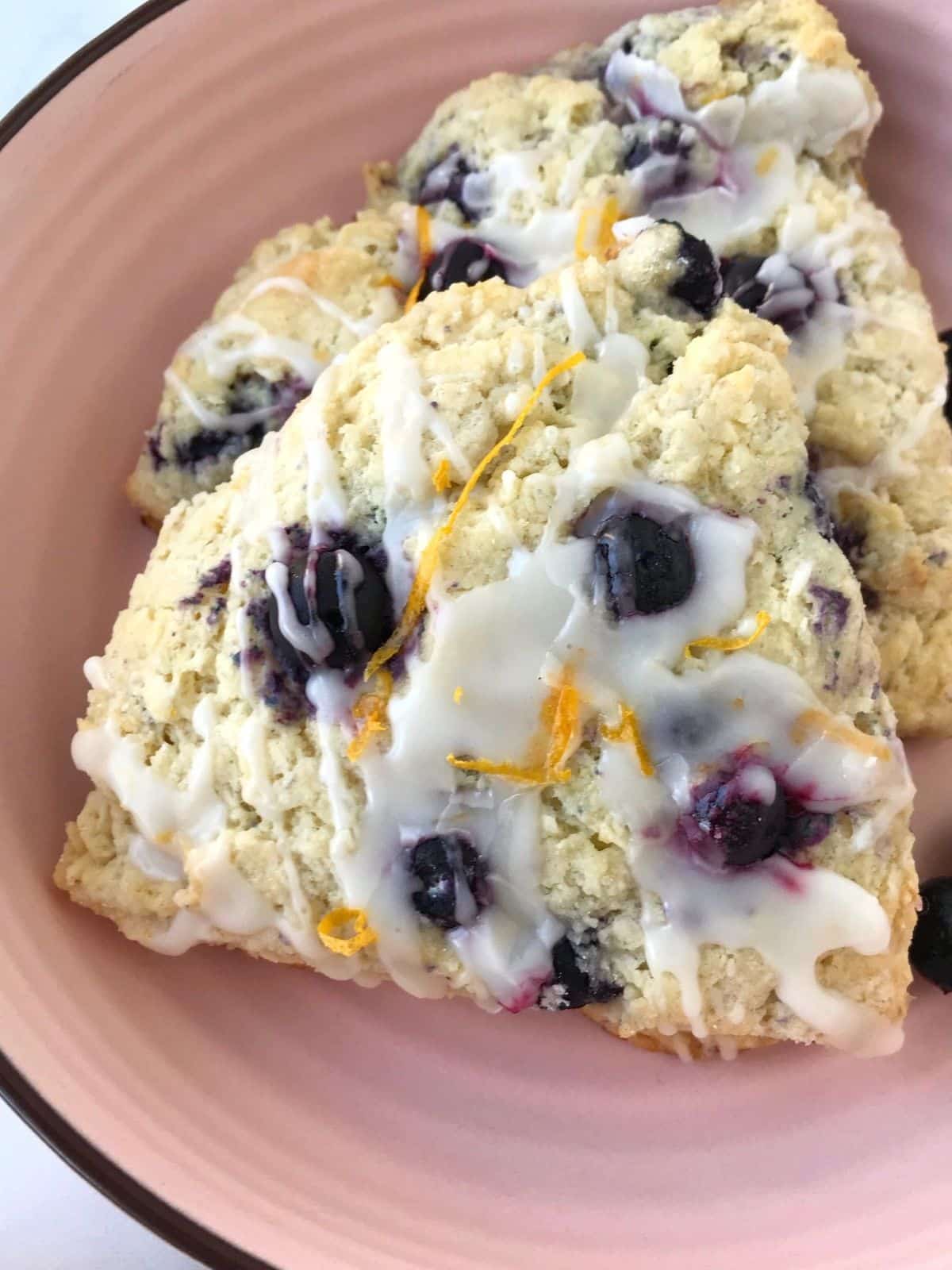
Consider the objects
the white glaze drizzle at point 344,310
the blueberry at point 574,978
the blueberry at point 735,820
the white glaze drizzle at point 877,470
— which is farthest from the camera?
the white glaze drizzle at point 344,310

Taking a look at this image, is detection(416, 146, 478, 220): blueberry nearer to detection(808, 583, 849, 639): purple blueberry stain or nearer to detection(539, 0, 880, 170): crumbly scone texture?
detection(539, 0, 880, 170): crumbly scone texture

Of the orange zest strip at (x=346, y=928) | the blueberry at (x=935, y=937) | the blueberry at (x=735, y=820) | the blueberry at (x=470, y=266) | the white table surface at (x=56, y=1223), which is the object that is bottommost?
the blueberry at (x=935, y=937)

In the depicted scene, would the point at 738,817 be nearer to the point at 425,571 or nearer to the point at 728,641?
the point at 728,641

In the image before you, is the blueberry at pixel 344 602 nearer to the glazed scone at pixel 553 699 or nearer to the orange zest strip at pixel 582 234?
the glazed scone at pixel 553 699

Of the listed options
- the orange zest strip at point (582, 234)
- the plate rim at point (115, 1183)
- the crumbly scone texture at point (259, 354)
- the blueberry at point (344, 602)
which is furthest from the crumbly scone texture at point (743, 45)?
the plate rim at point (115, 1183)

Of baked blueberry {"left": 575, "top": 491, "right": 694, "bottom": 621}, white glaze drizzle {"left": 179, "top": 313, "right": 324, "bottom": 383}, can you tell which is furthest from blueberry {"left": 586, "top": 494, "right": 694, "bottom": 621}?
white glaze drizzle {"left": 179, "top": 313, "right": 324, "bottom": 383}

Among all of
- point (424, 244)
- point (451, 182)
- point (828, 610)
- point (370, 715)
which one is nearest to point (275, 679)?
point (370, 715)

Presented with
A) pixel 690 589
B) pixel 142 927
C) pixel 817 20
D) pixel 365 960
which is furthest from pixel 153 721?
pixel 817 20

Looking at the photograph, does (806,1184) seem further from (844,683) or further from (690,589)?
(690,589)
